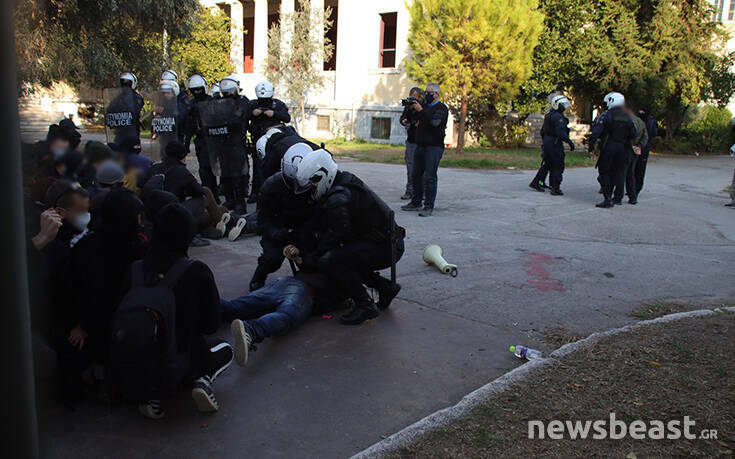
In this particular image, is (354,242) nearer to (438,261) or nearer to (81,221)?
(438,261)

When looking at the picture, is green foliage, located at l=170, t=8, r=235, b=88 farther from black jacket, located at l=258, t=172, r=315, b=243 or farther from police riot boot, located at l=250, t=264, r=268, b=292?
black jacket, located at l=258, t=172, r=315, b=243

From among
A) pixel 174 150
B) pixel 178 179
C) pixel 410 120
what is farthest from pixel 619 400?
pixel 410 120

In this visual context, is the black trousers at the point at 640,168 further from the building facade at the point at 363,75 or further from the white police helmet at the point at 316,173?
the building facade at the point at 363,75

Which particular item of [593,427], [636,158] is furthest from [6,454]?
[636,158]

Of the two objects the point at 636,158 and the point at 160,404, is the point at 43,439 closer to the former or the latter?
the point at 160,404

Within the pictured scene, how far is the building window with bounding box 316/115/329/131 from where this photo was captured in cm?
2847

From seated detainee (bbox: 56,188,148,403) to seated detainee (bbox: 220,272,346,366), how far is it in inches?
32.1

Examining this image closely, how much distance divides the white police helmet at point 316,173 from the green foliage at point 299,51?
2245cm

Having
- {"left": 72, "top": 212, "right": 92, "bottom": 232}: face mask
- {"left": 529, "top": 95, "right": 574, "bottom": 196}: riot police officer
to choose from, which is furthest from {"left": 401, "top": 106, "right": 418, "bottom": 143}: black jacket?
{"left": 72, "top": 212, "right": 92, "bottom": 232}: face mask

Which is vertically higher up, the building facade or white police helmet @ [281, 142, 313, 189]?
the building facade

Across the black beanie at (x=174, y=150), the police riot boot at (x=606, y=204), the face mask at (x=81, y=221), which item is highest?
the black beanie at (x=174, y=150)

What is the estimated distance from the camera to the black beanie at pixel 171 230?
3105mm

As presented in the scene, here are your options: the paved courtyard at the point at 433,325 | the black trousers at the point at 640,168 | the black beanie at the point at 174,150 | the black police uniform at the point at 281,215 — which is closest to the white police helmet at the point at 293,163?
the black police uniform at the point at 281,215

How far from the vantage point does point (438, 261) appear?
612 centimetres
